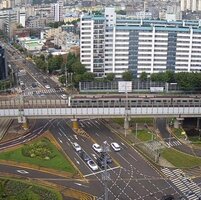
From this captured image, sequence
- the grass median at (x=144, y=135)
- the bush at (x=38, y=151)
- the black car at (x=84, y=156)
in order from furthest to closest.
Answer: the grass median at (x=144, y=135) → the bush at (x=38, y=151) → the black car at (x=84, y=156)

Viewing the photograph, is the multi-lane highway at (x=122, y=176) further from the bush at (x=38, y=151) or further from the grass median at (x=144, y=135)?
the grass median at (x=144, y=135)

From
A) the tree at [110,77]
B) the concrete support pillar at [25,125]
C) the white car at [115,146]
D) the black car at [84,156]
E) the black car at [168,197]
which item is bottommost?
the black car at [168,197]

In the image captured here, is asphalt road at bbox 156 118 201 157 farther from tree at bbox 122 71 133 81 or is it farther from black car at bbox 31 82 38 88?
black car at bbox 31 82 38 88

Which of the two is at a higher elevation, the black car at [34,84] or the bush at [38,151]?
the black car at [34,84]

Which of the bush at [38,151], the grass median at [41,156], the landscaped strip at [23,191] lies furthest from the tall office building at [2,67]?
the landscaped strip at [23,191]

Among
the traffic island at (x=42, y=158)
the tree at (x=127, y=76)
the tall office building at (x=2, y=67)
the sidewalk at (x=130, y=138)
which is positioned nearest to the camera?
the traffic island at (x=42, y=158)

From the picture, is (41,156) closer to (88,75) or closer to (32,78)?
(88,75)

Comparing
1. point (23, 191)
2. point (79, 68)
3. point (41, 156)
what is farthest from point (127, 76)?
point (23, 191)
